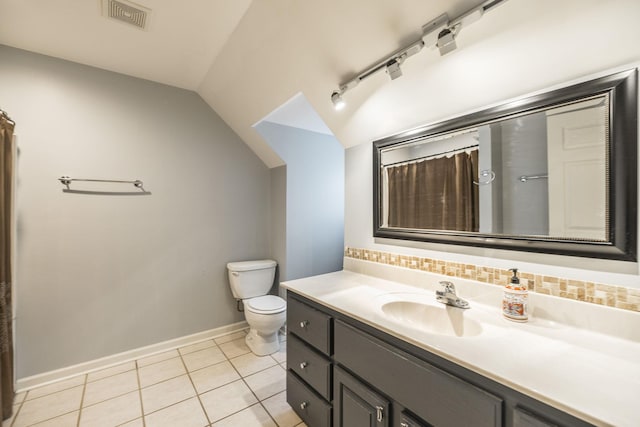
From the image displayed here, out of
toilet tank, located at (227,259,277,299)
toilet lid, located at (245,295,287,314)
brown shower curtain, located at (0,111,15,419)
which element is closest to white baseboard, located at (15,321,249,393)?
brown shower curtain, located at (0,111,15,419)

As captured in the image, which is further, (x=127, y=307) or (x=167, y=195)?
(x=167, y=195)

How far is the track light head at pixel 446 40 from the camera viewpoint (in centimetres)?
102

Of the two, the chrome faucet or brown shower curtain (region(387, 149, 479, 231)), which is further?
brown shower curtain (region(387, 149, 479, 231))

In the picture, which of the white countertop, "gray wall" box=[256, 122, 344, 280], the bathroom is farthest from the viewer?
"gray wall" box=[256, 122, 344, 280]

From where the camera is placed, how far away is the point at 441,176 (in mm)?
1502

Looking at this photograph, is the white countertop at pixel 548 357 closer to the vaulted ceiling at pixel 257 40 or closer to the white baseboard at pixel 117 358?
the vaulted ceiling at pixel 257 40

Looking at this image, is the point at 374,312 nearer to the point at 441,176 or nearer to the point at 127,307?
the point at 441,176

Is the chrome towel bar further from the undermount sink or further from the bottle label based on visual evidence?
the undermount sink

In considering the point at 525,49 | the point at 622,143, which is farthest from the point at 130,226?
the point at 622,143

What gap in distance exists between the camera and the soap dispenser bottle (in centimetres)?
108

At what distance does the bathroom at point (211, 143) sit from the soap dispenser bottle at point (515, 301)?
13 cm

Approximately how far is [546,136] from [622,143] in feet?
0.74

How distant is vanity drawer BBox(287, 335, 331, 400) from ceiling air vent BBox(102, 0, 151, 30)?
2169 millimetres

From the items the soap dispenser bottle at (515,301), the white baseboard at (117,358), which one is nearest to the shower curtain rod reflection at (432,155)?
the soap dispenser bottle at (515,301)
